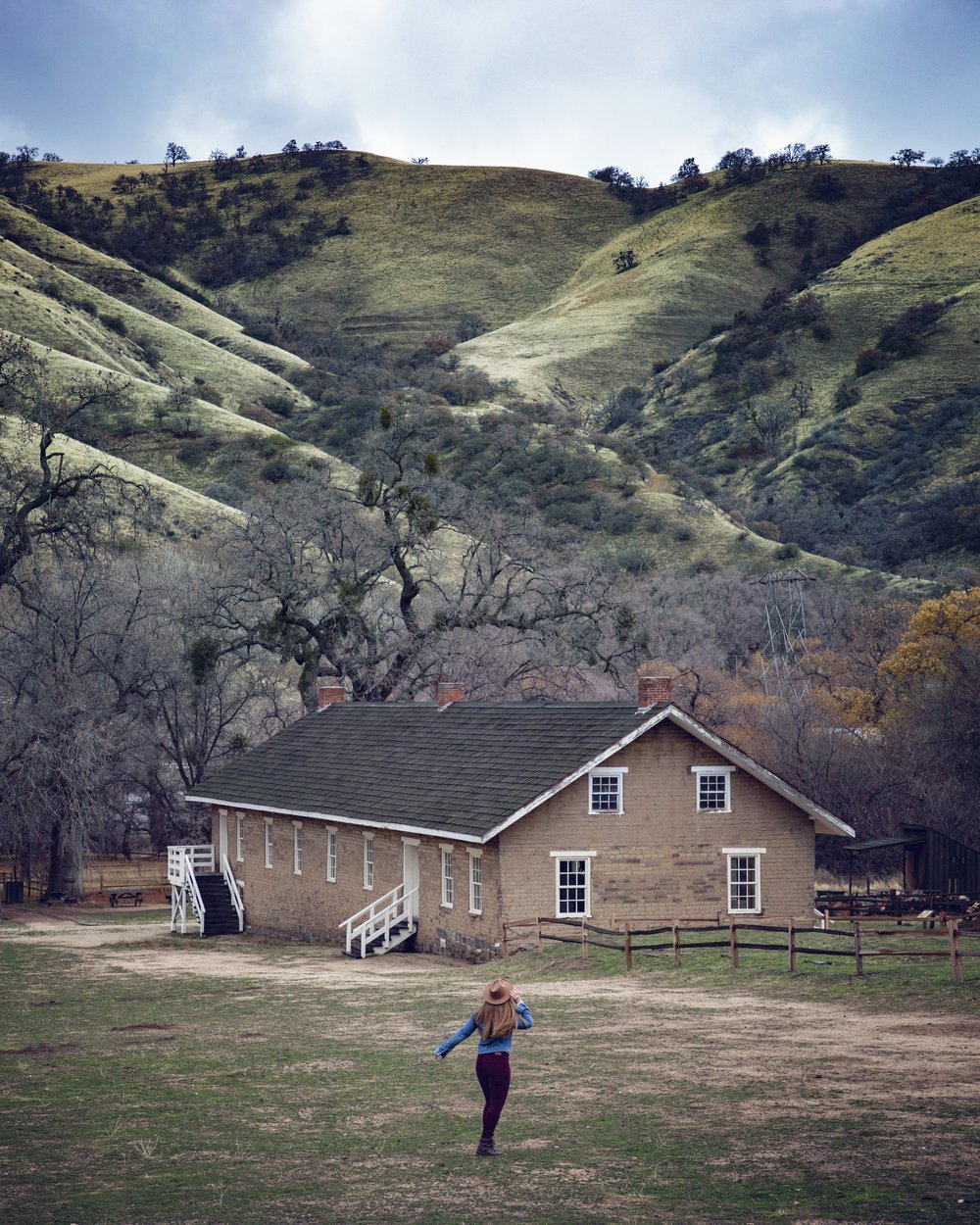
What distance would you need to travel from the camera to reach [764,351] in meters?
144

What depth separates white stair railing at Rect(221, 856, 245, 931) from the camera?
131 ft

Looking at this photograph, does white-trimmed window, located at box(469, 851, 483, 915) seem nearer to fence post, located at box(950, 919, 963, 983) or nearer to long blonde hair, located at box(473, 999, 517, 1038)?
fence post, located at box(950, 919, 963, 983)

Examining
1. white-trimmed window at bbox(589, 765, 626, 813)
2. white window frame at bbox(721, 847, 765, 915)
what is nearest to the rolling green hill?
white-trimmed window at bbox(589, 765, 626, 813)

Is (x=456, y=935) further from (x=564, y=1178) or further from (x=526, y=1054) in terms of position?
(x=564, y=1178)

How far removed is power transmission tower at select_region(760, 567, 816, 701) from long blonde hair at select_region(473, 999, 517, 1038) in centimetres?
5006

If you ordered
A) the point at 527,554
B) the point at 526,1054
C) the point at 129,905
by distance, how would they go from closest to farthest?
the point at 526,1054
the point at 129,905
the point at 527,554

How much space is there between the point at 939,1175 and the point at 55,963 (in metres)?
22.6

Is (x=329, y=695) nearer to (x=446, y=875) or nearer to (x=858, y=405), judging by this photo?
(x=446, y=875)

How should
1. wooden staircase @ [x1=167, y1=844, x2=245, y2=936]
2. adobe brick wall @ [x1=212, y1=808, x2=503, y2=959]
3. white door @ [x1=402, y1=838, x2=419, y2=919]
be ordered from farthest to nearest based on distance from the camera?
1. wooden staircase @ [x1=167, y1=844, x2=245, y2=936]
2. white door @ [x1=402, y1=838, x2=419, y2=919]
3. adobe brick wall @ [x1=212, y1=808, x2=503, y2=959]

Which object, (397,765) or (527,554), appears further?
(527,554)

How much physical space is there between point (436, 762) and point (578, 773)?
18.2 feet

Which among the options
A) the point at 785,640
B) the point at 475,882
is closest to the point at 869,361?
the point at 785,640

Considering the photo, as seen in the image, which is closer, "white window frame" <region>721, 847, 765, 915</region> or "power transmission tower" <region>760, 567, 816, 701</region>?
"white window frame" <region>721, 847, 765, 915</region>

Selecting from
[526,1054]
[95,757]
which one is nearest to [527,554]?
[95,757]
